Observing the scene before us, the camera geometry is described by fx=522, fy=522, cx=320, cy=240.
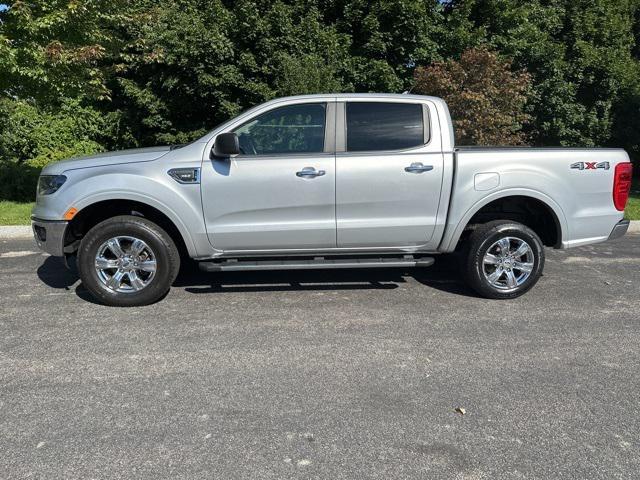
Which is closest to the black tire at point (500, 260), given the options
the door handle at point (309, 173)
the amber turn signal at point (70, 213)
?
the door handle at point (309, 173)

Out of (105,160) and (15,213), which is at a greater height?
(105,160)

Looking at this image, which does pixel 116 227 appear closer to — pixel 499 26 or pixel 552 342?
pixel 552 342

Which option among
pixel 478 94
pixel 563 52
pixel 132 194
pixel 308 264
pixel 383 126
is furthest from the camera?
pixel 563 52

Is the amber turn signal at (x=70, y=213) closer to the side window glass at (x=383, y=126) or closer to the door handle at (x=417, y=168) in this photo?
the side window glass at (x=383, y=126)

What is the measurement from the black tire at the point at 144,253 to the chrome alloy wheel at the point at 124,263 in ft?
0.07

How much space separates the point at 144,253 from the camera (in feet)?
16.0

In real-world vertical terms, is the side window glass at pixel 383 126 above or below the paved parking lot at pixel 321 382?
above

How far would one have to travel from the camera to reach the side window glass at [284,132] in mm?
4922

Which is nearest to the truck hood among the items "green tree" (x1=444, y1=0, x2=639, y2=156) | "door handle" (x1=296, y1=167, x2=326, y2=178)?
"door handle" (x1=296, y1=167, x2=326, y2=178)

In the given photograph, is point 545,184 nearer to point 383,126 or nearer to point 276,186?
point 383,126

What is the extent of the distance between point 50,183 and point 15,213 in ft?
19.7

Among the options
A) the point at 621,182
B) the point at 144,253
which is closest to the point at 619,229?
the point at 621,182

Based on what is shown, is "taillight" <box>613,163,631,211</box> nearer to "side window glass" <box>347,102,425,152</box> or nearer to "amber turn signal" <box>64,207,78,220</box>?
"side window glass" <box>347,102,425,152</box>

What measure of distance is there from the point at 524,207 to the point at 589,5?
555 inches
